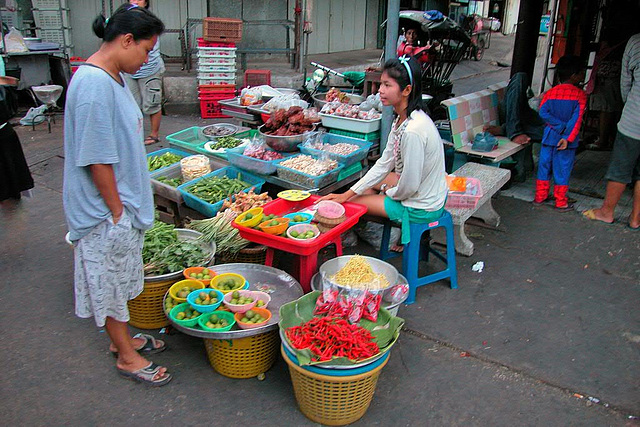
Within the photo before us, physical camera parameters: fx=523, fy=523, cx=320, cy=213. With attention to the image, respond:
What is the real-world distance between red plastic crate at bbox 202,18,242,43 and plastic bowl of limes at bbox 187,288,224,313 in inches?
279

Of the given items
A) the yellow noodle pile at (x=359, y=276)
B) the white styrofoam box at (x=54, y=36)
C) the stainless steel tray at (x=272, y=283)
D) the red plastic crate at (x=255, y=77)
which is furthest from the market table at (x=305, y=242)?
the white styrofoam box at (x=54, y=36)

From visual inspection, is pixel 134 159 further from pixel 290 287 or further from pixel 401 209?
pixel 401 209

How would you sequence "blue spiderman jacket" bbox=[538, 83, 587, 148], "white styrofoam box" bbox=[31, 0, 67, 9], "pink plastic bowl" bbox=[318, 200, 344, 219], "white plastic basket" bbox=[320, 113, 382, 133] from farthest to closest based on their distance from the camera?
"white styrofoam box" bbox=[31, 0, 67, 9] → "blue spiderman jacket" bbox=[538, 83, 587, 148] → "white plastic basket" bbox=[320, 113, 382, 133] → "pink plastic bowl" bbox=[318, 200, 344, 219]

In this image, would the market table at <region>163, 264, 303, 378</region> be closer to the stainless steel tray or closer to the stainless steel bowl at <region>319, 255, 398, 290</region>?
the stainless steel tray

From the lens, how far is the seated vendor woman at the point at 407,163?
380 centimetres

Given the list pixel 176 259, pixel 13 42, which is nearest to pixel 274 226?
pixel 176 259

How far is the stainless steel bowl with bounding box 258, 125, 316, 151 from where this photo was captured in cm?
532

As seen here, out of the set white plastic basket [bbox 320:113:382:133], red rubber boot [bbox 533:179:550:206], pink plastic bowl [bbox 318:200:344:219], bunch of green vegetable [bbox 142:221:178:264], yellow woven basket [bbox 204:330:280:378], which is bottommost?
yellow woven basket [bbox 204:330:280:378]

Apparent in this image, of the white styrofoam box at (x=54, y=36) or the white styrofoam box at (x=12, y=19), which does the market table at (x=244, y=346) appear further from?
the white styrofoam box at (x=54, y=36)

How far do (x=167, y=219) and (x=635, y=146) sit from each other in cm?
477

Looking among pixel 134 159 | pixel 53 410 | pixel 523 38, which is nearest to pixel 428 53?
pixel 523 38

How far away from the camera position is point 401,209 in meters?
4.07

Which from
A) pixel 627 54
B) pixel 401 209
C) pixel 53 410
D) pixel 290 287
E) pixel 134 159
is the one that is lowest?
pixel 53 410

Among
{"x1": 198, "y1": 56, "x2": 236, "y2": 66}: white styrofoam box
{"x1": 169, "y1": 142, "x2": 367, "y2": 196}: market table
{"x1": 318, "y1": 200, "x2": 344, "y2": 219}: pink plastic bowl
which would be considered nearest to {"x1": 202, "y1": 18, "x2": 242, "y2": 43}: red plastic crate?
{"x1": 198, "y1": 56, "x2": 236, "y2": 66}: white styrofoam box
